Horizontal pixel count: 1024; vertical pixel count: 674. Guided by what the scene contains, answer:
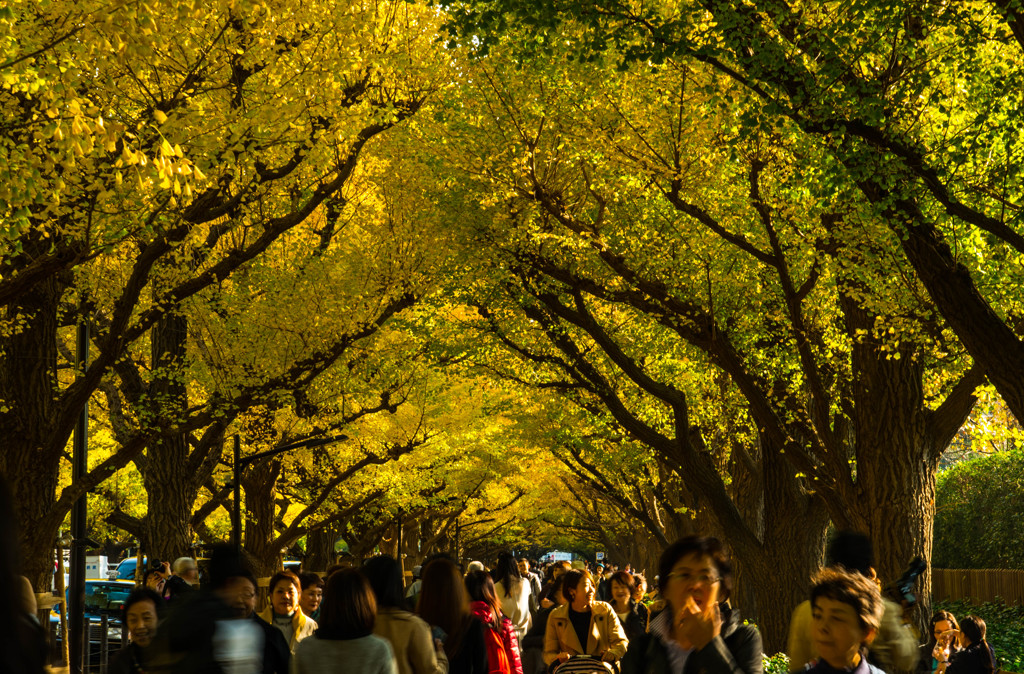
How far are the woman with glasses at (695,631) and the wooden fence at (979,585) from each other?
22.6 m

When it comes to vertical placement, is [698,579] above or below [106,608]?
below

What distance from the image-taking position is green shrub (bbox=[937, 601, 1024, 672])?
19.5 metres

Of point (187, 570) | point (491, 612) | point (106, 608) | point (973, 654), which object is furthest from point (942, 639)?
point (106, 608)

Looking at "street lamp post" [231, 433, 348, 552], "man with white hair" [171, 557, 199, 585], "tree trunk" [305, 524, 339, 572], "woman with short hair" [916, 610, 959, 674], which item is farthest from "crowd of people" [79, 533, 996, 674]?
"tree trunk" [305, 524, 339, 572]

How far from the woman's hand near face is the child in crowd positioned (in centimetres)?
41

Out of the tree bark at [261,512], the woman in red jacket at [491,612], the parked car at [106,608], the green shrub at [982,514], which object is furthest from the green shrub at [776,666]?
the green shrub at [982,514]

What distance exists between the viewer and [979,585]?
26609 mm

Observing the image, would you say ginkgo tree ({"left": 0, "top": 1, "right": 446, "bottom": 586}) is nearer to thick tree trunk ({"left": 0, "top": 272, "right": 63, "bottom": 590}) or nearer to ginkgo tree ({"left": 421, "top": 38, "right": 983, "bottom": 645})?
thick tree trunk ({"left": 0, "top": 272, "right": 63, "bottom": 590})

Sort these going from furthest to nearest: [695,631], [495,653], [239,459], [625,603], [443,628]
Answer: [239,459] < [625,603] < [495,653] < [443,628] < [695,631]

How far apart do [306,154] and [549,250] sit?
4.06 m

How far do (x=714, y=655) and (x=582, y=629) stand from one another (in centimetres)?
494

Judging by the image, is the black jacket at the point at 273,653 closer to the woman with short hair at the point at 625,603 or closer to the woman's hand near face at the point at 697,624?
the woman's hand near face at the point at 697,624

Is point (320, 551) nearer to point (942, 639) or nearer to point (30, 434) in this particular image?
point (30, 434)

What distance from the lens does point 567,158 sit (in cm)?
1602
